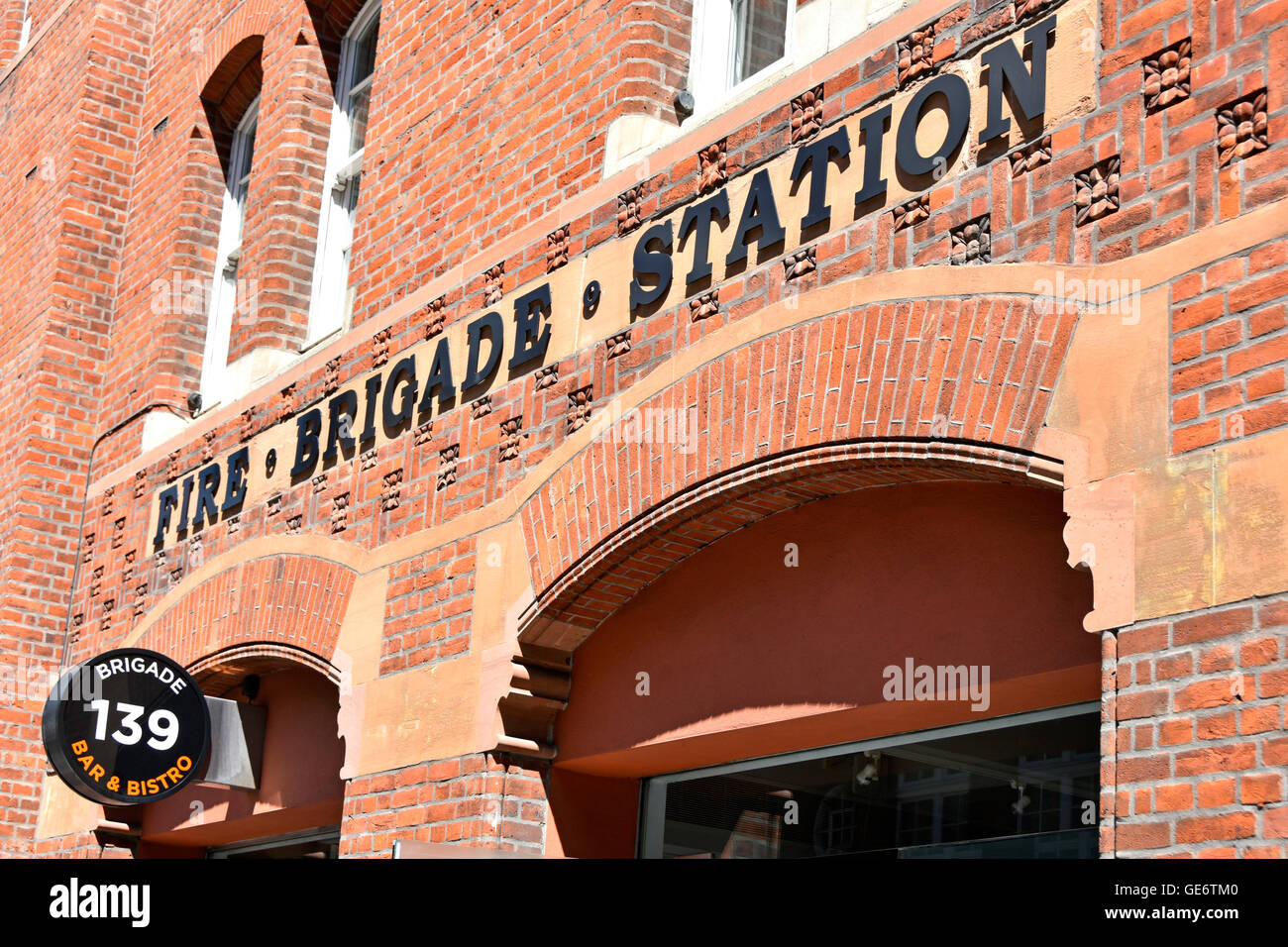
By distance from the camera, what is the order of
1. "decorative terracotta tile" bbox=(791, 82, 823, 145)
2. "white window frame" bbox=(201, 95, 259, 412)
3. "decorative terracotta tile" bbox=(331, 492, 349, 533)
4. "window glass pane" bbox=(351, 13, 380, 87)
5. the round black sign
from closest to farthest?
"decorative terracotta tile" bbox=(791, 82, 823, 145) → the round black sign → "decorative terracotta tile" bbox=(331, 492, 349, 533) → "window glass pane" bbox=(351, 13, 380, 87) → "white window frame" bbox=(201, 95, 259, 412)

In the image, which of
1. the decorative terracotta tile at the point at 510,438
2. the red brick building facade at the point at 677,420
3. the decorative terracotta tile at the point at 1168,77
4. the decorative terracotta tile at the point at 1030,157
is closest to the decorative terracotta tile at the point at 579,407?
the red brick building facade at the point at 677,420

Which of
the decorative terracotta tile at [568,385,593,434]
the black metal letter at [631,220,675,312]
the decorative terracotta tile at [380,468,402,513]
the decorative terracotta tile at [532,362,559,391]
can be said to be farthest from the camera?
the decorative terracotta tile at [380,468,402,513]

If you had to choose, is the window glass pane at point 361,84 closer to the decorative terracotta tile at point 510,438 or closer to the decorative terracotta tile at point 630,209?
the decorative terracotta tile at point 510,438

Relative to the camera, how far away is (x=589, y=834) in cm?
718

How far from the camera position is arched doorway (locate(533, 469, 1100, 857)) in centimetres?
546

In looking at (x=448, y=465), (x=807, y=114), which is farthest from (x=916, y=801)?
(x=448, y=465)

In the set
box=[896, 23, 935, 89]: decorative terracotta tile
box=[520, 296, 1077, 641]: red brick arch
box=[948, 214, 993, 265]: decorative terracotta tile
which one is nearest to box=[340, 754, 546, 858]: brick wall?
box=[520, 296, 1077, 641]: red brick arch

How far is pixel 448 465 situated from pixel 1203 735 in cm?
428

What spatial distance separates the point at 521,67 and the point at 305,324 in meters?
2.86

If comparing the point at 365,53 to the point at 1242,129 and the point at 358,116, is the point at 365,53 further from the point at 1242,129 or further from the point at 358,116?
the point at 1242,129

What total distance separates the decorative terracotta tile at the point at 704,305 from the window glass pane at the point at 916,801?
70.8 inches

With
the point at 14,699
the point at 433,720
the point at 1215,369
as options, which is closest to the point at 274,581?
the point at 433,720

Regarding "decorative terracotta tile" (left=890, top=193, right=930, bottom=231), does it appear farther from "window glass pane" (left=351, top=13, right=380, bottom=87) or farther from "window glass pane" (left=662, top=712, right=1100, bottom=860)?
"window glass pane" (left=351, top=13, right=380, bottom=87)

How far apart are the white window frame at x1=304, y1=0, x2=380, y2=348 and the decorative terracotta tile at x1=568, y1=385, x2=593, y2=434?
10.6ft
